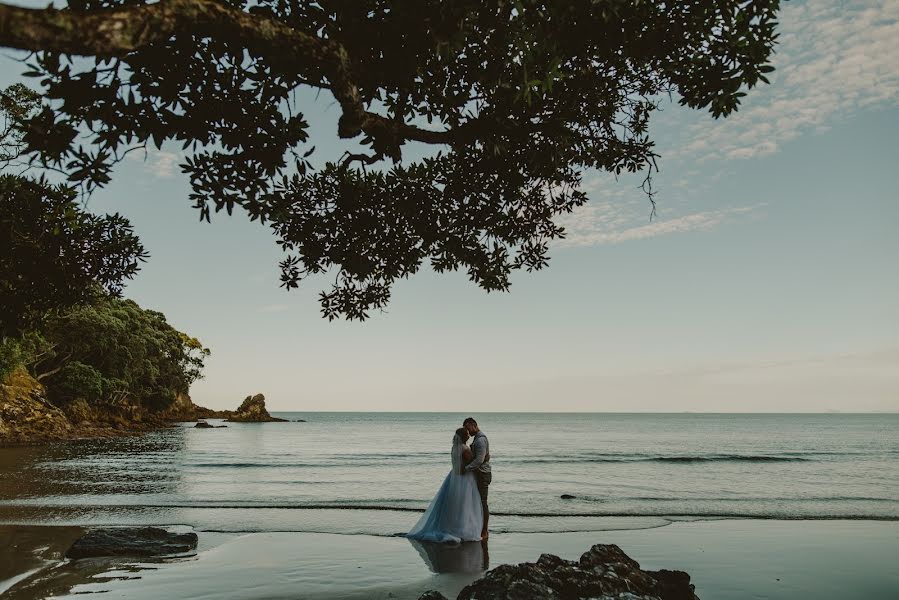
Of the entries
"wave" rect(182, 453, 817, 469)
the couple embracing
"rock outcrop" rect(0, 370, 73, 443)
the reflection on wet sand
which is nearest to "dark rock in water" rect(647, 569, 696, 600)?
the reflection on wet sand

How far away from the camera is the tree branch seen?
3.33m

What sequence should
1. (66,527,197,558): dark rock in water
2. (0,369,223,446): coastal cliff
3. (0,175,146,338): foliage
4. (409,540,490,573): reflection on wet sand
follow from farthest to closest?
(0,369,223,446): coastal cliff < (66,527,197,558): dark rock in water < (409,540,490,573): reflection on wet sand < (0,175,146,338): foliage

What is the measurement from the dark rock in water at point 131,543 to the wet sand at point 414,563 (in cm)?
31

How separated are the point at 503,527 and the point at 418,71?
437 inches

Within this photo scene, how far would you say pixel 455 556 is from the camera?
10.6 m

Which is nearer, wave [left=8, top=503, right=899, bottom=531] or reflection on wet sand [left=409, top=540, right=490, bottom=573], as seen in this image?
reflection on wet sand [left=409, top=540, right=490, bottom=573]

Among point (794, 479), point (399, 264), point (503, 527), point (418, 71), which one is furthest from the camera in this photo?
point (794, 479)

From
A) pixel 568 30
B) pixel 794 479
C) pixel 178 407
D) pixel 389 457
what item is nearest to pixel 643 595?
pixel 568 30

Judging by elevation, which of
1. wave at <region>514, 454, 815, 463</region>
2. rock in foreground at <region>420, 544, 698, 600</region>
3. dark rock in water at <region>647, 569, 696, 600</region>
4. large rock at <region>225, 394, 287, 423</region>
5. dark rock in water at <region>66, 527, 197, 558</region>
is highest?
rock in foreground at <region>420, 544, 698, 600</region>

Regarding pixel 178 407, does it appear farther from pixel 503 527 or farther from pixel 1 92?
pixel 503 527

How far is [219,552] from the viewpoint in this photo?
422 inches

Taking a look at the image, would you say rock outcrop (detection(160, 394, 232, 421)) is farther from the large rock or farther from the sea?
the sea

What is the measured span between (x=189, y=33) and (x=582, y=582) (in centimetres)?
673

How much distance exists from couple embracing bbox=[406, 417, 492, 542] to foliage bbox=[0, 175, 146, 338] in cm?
727
